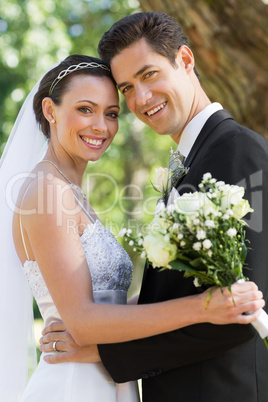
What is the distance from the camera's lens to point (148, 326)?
9.49 feet

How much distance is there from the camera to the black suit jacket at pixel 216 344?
2.89 m

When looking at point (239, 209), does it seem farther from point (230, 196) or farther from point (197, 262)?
point (197, 262)

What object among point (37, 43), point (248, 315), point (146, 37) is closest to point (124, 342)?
point (248, 315)

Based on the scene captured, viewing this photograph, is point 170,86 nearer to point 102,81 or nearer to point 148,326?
point 102,81

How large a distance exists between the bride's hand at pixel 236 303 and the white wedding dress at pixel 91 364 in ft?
3.31

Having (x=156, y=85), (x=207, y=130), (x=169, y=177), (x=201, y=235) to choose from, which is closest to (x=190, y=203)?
(x=201, y=235)

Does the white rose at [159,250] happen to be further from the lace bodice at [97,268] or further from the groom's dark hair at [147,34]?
the groom's dark hair at [147,34]

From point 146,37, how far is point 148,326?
1928mm

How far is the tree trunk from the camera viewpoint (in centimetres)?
486

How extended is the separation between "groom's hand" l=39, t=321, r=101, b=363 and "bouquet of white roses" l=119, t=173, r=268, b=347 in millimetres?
959

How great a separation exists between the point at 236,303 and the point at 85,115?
6.04ft

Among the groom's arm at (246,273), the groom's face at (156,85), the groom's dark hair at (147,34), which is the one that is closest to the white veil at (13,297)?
the groom's face at (156,85)

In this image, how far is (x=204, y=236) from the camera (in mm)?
2453

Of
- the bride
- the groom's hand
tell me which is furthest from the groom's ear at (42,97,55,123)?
the groom's hand
